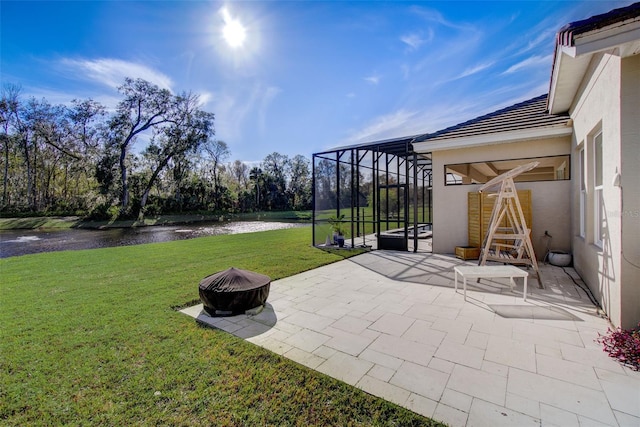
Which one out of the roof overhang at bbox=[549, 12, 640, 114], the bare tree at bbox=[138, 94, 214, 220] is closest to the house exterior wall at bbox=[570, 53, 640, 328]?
the roof overhang at bbox=[549, 12, 640, 114]

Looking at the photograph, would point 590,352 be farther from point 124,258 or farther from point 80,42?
point 80,42

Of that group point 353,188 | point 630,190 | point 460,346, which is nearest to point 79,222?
point 353,188

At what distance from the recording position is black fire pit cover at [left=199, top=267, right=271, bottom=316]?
344 cm

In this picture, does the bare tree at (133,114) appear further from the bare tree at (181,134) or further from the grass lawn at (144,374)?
the grass lawn at (144,374)

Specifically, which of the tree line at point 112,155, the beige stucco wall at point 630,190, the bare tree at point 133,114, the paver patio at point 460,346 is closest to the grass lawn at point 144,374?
the paver patio at point 460,346

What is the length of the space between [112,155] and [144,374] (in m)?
30.1

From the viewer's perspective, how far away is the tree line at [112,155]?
25.0m

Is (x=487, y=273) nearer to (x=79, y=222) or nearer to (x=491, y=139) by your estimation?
(x=491, y=139)

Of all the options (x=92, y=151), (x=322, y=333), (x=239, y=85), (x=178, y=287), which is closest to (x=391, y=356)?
(x=322, y=333)

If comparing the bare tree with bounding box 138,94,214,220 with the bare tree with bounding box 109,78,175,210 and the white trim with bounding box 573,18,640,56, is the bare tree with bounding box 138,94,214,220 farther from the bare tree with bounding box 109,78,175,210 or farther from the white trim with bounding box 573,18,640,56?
the white trim with bounding box 573,18,640,56

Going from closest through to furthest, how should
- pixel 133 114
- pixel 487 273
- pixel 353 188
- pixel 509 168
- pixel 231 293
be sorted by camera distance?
1. pixel 231 293
2. pixel 487 273
3. pixel 509 168
4. pixel 353 188
5. pixel 133 114

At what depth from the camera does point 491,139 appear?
668 cm

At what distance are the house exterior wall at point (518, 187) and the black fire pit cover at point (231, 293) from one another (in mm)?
5624

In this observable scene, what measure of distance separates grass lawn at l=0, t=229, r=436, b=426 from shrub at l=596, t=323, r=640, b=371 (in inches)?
76.0
